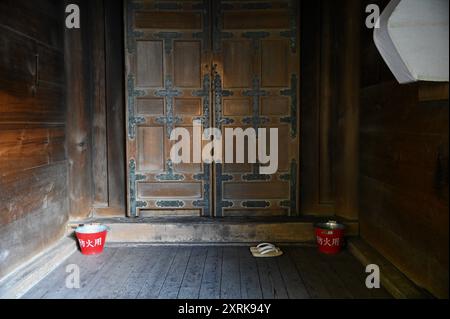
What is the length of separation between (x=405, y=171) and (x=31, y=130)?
2.55 meters

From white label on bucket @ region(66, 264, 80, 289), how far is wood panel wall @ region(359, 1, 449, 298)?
212 centimetres

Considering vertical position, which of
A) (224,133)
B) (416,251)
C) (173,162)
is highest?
(224,133)

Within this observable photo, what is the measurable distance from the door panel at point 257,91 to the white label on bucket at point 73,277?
4.55 ft

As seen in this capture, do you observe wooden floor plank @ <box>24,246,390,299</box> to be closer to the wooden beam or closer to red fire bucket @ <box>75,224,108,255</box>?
red fire bucket @ <box>75,224,108,255</box>

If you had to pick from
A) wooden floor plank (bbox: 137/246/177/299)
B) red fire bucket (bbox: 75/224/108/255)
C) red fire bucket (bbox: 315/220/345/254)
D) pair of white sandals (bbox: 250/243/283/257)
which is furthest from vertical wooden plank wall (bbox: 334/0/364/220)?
red fire bucket (bbox: 75/224/108/255)

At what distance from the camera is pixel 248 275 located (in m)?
3.11

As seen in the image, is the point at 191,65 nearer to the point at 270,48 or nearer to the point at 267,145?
the point at 270,48

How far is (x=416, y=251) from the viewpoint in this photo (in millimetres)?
2654

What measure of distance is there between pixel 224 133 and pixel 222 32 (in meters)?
0.91

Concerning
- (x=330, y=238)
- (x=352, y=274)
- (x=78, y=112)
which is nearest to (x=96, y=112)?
(x=78, y=112)

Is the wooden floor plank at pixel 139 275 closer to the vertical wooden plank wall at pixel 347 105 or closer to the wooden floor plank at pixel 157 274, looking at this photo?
the wooden floor plank at pixel 157 274

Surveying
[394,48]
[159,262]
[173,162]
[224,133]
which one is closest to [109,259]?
[159,262]

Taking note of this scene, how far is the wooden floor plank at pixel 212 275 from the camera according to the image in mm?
2787

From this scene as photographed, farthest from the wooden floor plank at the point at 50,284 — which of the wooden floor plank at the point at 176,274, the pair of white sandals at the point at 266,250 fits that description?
the pair of white sandals at the point at 266,250
